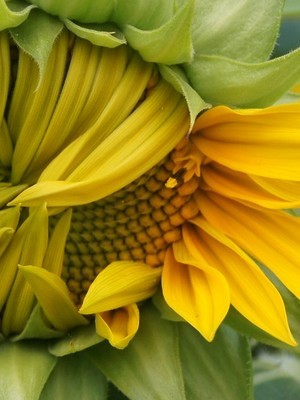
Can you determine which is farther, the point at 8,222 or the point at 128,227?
the point at 128,227

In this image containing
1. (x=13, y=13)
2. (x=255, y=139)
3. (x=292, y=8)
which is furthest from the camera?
(x=292, y=8)

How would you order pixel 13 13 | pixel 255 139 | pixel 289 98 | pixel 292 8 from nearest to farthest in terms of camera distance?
pixel 13 13 < pixel 255 139 < pixel 289 98 < pixel 292 8

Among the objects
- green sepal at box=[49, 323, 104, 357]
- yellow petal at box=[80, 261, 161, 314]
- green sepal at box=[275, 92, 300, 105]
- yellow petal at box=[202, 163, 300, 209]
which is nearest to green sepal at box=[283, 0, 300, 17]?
green sepal at box=[275, 92, 300, 105]

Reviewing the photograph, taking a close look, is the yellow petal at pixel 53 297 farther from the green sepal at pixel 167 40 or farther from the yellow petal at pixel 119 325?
the green sepal at pixel 167 40

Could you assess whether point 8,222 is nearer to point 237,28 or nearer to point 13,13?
point 13,13

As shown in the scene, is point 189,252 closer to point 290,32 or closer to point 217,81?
point 217,81

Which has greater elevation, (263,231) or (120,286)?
(263,231)

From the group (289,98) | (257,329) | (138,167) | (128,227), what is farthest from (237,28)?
(257,329)

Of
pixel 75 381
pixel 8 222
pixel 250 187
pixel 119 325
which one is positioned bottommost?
pixel 75 381
